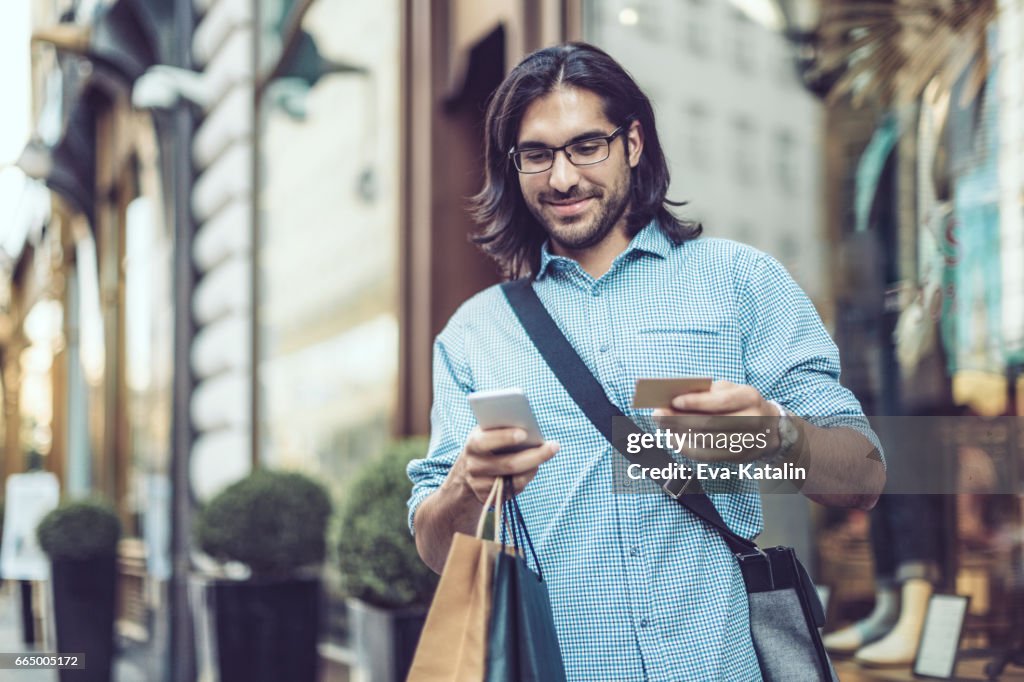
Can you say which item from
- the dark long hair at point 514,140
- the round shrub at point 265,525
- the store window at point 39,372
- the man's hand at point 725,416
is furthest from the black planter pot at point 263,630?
the store window at point 39,372

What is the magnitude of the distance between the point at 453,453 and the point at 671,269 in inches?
21.0

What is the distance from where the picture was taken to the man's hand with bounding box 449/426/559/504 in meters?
1.68

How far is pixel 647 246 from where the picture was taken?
2150 millimetres

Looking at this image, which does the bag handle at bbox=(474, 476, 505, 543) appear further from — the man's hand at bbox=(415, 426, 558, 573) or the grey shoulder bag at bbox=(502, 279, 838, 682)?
the grey shoulder bag at bbox=(502, 279, 838, 682)

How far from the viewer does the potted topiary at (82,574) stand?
7.98 metres

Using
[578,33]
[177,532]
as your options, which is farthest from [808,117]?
[177,532]

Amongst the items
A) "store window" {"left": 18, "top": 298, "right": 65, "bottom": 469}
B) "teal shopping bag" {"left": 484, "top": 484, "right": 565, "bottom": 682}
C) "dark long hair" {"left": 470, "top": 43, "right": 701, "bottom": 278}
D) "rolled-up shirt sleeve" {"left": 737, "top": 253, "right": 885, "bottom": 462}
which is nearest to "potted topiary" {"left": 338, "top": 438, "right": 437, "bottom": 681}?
"dark long hair" {"left": 470, "top": 43, "right": 701, "bottom": 278}

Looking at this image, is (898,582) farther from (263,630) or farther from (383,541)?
(263,630)

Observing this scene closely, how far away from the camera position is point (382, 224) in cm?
708

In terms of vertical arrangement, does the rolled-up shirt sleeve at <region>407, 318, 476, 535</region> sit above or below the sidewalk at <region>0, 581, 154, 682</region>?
above

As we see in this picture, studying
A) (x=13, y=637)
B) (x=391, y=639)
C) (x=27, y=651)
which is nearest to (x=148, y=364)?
(x=13, y=637)

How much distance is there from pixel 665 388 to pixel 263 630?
17.3 feet

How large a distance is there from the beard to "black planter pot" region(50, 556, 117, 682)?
678 cm
